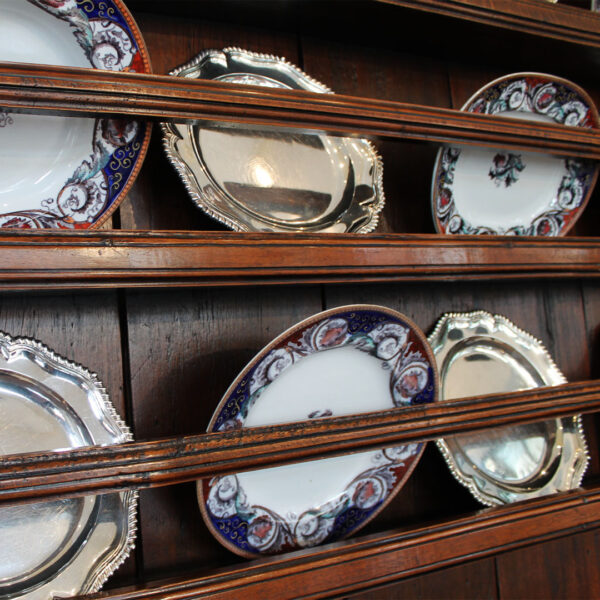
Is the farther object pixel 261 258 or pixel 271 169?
pixel 271 169

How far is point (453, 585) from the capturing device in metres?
0.64

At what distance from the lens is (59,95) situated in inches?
16.5

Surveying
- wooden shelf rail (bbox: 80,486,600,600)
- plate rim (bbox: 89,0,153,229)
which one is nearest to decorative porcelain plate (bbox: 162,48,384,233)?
plate rim (bbox: 89,0,153,229)

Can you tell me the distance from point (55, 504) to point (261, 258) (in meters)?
0.24

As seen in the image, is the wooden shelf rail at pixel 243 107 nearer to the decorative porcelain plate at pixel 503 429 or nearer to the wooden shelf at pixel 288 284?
the wooden shelf at pixel 288 284

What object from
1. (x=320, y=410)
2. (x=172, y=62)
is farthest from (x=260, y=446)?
(x=172, y=62)

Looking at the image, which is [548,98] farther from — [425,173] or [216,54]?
[216,54]

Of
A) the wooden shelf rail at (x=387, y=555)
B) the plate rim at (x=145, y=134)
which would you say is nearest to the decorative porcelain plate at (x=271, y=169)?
the plate rim at (x=145, y=134)

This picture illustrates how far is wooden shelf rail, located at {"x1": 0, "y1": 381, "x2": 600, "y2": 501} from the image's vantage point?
1.24 ft

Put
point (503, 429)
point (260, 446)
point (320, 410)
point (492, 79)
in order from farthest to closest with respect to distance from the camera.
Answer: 1. point (492, 79)
2. point (503, 429)
3. point (320, 410)
4. point (260, 446)

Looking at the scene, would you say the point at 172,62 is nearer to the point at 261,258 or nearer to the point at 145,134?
the point at 145,134

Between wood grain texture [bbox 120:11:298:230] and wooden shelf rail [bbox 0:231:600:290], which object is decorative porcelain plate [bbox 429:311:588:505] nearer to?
wooden shelf rail [bbox 0:231:600:290]

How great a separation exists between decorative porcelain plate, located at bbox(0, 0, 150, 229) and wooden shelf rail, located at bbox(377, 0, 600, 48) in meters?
0.27

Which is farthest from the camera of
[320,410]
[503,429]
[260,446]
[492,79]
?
[492,79]
